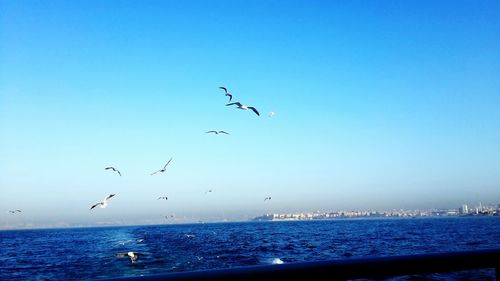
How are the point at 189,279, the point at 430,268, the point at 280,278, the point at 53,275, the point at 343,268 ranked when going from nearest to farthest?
1. the point at 189,279
2. the point at 280,278
3. the point at 343,268
4. the point at 430,268
5. the point at 53,275

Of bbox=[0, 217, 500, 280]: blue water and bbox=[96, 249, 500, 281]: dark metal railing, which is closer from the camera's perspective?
bbox=[96, 249, 500, 281]: dark metal railing

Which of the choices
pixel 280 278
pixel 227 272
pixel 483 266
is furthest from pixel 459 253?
pixel 227 272

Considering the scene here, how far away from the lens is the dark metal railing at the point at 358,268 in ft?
4.54

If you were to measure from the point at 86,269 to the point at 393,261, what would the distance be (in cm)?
2674

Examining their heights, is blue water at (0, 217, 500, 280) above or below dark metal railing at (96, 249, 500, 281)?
below

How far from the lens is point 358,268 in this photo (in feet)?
5.16

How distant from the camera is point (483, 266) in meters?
1.82

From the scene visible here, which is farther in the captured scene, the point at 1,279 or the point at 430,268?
the point at 1,279

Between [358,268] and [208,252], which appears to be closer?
[358,268]

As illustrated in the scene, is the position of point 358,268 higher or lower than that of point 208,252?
higher

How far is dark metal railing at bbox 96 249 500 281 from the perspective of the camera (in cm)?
138

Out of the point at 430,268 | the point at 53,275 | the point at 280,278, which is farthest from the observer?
the point at 53,275

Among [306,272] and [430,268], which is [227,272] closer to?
[306,272]

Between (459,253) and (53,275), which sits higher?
(459,253)
